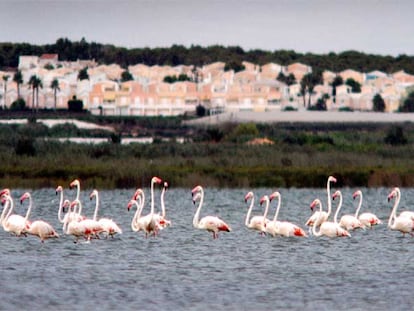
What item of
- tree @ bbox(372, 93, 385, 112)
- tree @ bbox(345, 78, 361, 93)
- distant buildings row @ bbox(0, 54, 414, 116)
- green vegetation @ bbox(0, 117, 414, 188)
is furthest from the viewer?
tree @ bbox(345, 78, 361, 93)

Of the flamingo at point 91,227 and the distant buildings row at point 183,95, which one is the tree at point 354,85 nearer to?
the distant buildings row at point 183,95

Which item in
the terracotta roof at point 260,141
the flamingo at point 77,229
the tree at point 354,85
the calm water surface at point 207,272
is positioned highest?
the flamingo at point 77,229

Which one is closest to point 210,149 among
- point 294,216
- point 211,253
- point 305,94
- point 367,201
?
point 367,201

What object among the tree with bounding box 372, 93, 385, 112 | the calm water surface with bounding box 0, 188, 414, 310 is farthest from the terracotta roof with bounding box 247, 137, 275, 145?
the tree with bounding box 372, 93, 385, 112

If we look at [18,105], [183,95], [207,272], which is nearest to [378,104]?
[183,95]

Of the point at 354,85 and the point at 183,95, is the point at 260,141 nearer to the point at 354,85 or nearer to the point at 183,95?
the point at 183,95

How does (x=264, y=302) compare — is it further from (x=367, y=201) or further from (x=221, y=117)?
(x=221, y=117)

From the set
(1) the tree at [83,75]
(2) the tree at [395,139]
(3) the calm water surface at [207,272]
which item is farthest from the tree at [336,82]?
(3) the calm water surface at [207,272]

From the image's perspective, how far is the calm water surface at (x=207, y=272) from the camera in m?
25.0

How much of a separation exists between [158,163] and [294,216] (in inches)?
515

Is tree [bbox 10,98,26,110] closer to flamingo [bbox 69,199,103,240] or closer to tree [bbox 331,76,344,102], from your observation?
tree [bbox 331,76,344,102]

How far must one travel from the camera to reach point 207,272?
28.3 metres

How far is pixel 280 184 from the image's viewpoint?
51281 mm

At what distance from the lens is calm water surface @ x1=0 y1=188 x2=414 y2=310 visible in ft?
81.9
